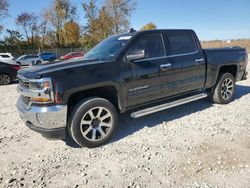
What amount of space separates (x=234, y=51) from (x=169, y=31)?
7.49 ft

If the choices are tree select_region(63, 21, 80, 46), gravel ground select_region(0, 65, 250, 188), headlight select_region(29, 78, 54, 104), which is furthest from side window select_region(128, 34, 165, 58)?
tree select_region(63, 21, 80, 46)

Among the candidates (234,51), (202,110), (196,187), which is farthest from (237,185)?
(234,51)

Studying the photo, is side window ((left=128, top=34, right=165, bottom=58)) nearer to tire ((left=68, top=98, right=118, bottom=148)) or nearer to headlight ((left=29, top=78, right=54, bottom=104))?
tire ((left=68, top=98, right=118, bottom=148))

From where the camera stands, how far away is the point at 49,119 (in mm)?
3865

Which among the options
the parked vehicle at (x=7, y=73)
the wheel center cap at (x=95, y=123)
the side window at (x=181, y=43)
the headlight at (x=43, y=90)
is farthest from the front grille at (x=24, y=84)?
the parked vehicle at (x=7, y=73)

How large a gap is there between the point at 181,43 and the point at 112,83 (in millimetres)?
2131

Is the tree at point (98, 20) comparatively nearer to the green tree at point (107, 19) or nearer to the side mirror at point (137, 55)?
the green tree at point (107, 19)

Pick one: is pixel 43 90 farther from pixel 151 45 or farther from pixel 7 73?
pixel 7 73

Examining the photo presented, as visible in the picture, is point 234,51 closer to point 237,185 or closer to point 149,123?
point 149,123

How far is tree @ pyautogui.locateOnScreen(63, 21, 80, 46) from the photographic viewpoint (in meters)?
52.0

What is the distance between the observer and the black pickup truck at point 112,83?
3.90 metres

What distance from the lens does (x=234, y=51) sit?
6637 millimetres

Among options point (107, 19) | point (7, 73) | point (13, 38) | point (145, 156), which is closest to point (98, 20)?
point (107, 19)

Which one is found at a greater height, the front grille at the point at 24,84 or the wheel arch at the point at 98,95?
the front grille at the point at 24,84
